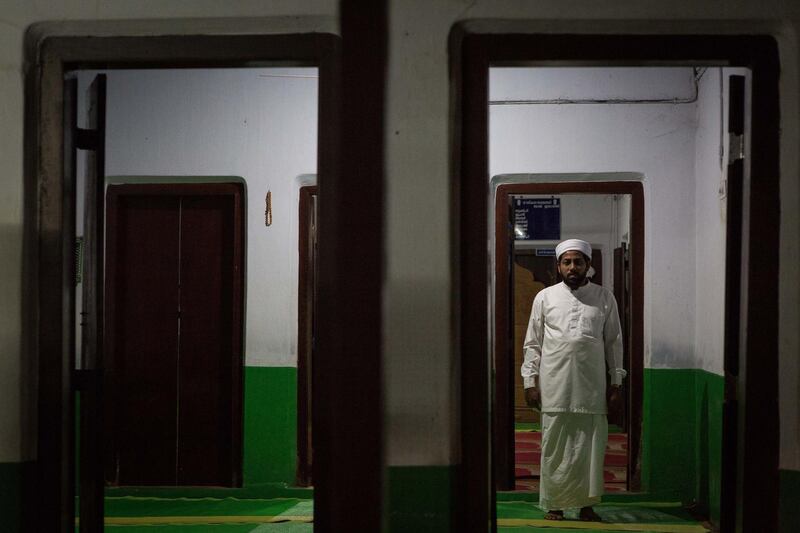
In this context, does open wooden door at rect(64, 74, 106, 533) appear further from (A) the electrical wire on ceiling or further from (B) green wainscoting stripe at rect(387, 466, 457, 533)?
(A) the electrical wire on ceiling

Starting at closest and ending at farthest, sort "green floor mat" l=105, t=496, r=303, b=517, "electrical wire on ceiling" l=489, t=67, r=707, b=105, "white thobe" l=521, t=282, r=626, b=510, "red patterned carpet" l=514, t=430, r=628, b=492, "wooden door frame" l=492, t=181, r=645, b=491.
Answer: "white thobe" l=521, t=282, r=626, b=510 → "green floor mat" l=105, t=496, r=303, b=517 → "electrical wire on ceiling" l=489, t=67, r=707, b=105 → "wooden door frame" l=492, t=181, r=645, b=491 → "red patterned carpet" l=514, t=430, r=628, b=492

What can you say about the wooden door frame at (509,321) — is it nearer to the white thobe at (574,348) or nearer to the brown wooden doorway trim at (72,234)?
the white thobe at (574,348)

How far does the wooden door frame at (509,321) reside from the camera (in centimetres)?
457

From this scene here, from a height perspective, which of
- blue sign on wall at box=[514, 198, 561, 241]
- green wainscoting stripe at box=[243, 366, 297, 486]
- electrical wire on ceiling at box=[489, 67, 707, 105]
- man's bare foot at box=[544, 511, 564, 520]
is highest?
electrical wire on ceiling at box=[489, 67, 707, 105]

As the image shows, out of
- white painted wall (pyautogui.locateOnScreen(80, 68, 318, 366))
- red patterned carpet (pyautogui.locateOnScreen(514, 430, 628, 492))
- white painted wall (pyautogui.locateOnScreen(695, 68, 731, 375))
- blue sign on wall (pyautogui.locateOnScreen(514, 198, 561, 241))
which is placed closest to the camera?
white painted wall (pyautogui.locateOnScreen(695, 68, 731, 375))

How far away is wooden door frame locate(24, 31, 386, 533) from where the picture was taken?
90.8 inches

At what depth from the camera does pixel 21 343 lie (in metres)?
2.36

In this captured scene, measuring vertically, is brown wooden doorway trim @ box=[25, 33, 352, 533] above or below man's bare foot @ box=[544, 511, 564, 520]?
above

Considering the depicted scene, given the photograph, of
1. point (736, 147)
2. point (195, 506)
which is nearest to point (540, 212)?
point (195, 506)

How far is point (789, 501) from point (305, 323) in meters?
3.09

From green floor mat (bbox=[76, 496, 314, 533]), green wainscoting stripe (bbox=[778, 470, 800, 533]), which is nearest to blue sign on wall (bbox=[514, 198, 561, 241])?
green floor mat (bbox=[76, 496, 314, 533])

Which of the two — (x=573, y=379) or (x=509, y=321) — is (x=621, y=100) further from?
(x=573, y=379)

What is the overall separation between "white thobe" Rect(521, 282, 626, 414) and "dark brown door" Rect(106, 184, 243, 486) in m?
1.97

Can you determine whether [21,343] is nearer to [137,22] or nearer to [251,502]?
[137,22]
